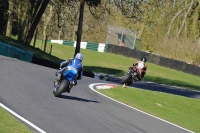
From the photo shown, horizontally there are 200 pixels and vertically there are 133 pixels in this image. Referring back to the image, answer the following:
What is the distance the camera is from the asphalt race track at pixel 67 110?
33.9 feet

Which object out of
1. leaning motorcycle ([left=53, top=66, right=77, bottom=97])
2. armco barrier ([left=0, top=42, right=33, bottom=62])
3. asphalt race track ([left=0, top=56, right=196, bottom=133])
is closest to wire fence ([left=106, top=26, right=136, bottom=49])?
armco barrier ([left=0, top=42, right=33, bottom=62])

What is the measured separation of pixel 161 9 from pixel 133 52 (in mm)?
13367

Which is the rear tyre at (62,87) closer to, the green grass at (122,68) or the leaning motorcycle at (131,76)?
the leaning motorcycle at (131,76)

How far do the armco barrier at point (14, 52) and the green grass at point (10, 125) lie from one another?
15617 millimetres

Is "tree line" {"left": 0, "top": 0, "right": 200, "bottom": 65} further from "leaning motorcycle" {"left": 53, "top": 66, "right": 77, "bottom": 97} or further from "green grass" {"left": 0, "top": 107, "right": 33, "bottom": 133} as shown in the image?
"green grass" {"left": 0, "top": 107, "right": 33, "bottom": 133}

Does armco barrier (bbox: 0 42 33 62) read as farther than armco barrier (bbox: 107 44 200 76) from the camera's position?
No

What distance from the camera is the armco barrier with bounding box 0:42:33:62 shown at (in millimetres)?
25031

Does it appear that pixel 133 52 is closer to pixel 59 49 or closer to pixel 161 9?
pixel 59 49

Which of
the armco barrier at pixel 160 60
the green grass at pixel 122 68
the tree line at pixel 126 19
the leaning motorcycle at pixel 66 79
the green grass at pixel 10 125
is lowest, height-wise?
the green grass at pixel 122 68

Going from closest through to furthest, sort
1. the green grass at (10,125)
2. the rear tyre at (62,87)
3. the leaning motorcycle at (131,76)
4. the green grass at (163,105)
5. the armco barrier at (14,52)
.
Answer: the green grass at (10,125) → the rear tyre at (62,87) → the green grass at (163,105) → the leaning motorcycle at (131,76) → the armco barrier at (14,52)

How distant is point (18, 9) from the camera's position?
4128 cm

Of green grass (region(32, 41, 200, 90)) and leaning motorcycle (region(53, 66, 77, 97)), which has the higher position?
leaning motorcycle (region(53, 66, 77, 97))

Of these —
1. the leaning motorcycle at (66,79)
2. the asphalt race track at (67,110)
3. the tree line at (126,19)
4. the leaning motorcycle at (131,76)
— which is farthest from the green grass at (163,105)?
the tree line at (126,19)

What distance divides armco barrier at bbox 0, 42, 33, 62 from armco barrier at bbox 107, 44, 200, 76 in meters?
25.9
